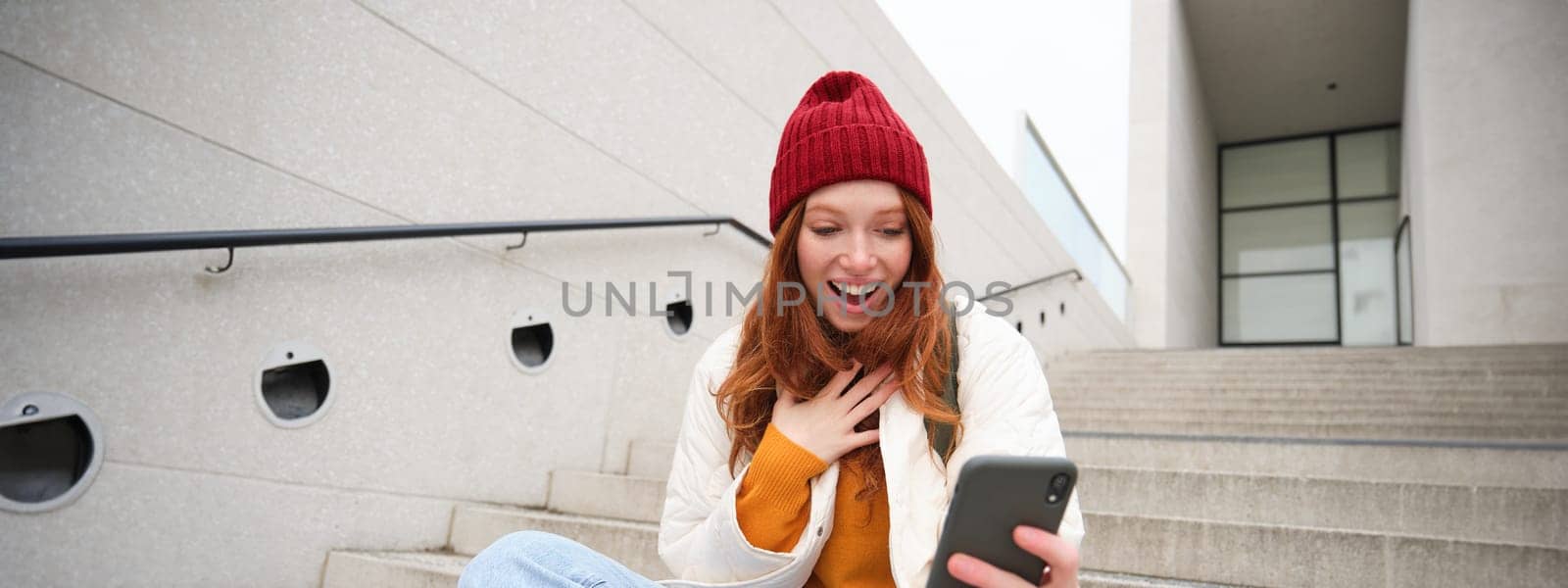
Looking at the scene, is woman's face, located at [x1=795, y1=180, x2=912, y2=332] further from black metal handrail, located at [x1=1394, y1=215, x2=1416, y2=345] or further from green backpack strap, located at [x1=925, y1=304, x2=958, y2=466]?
black metal handrail, located at [x1=1394, y1=215, x2=1416, y2=345]

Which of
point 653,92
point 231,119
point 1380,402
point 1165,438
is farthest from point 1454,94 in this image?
point 231,119

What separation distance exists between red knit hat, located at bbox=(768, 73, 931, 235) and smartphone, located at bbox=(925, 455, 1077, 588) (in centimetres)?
52

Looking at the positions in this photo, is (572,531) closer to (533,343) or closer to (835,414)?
(533,343)

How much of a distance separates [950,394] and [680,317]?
2.48 m

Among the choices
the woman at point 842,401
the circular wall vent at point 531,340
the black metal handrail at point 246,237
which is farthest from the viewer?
the circular wall vent at point 531,340

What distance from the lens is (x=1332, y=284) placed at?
13.9 m

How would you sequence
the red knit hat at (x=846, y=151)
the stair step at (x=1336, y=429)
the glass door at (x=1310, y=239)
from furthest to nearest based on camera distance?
1. the glass door at (x=1310, y=239)
2. the stair step at (x=1336, y=429)
3. the red knit hat at (x=846, y=151)

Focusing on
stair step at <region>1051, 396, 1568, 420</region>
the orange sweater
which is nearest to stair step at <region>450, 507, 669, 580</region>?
the orange sweater

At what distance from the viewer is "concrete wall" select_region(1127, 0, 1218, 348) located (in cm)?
1112

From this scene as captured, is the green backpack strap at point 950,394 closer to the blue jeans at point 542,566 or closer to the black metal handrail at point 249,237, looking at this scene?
the blue jeans at point 542,566

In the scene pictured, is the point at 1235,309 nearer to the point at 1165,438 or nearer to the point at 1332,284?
the point at 1332,284

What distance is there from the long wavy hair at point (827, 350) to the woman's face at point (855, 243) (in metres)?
0.02

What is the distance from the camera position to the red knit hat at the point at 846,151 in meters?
1.25
